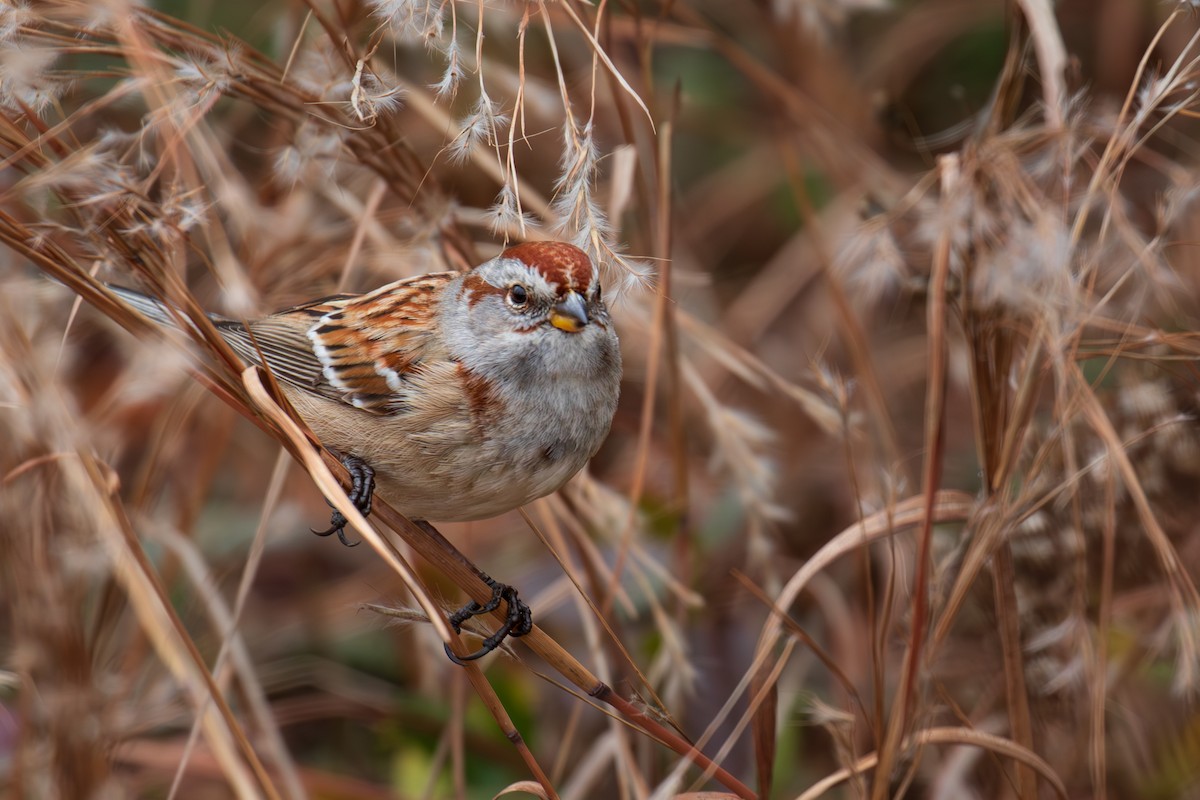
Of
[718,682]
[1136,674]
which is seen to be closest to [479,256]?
[718,682]

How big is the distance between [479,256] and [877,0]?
3.68 feet

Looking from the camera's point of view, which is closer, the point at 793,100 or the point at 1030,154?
the point at 1030,154

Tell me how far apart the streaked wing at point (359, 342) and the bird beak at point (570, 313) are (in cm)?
25

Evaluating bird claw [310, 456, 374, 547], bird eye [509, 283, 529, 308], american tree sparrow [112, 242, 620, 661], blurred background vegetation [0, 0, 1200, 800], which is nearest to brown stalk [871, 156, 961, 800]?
blurred background vegetation [0, 0, 1200, 800]

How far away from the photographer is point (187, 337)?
64.3 inches

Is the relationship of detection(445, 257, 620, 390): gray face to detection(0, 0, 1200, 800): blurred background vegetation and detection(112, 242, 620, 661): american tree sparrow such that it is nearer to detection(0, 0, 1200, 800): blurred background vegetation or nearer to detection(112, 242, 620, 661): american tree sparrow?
detection(112, 242, 620, 661): american tree sparrow

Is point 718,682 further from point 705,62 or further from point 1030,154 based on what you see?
point 705,62

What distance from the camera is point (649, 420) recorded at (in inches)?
89.9

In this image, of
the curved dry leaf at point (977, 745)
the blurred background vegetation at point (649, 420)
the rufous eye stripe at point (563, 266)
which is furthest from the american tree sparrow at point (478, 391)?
the curved dry leaf at point (977, 745)

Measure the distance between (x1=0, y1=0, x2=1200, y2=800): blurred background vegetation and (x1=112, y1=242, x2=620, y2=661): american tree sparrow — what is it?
14cm

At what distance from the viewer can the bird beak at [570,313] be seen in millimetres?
1962

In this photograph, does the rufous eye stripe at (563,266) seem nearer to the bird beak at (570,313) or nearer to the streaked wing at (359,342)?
the bird beak at (570,313)

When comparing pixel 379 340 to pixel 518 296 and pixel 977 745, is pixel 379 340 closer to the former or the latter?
pixel 518 296

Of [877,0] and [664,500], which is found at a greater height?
[877,0]
